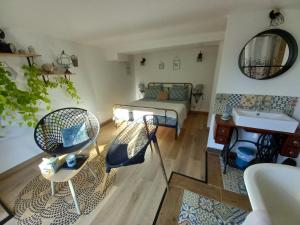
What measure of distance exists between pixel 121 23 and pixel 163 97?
7.62ft

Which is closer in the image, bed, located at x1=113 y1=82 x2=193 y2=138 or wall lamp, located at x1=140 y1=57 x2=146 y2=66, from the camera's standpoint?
bed, located at x1=113 y1=82 x2=193 y2=138

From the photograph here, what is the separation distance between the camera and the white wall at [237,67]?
1568mm

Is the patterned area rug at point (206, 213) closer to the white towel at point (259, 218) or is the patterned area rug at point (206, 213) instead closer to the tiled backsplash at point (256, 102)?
the white towel at point (259, 218)

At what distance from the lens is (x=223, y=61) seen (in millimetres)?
1898

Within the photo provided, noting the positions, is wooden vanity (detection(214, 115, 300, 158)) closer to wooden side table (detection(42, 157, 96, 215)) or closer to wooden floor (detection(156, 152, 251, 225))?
wooden floor (detection(156, 152, 251, 225))

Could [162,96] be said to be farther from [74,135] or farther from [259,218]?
[259,218]

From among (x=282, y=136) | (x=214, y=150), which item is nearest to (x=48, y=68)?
(x=214, y=150)

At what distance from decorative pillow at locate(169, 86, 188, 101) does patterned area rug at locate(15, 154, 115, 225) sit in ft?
8.68

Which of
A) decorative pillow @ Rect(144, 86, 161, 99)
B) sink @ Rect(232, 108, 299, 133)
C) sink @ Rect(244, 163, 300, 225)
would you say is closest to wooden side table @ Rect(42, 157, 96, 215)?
sink @ Rect(244, 163, 300, 225)

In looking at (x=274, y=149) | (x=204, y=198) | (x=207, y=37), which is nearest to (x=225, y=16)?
(x=207, y=37)

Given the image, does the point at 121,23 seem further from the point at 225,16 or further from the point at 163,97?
the point at 163,97

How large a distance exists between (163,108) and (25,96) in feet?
7.55

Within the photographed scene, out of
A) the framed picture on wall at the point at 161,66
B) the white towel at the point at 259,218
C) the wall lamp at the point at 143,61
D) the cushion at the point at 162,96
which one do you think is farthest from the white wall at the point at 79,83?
the white towel at the point at 259,218

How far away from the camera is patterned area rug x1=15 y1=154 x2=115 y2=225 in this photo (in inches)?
53.9
